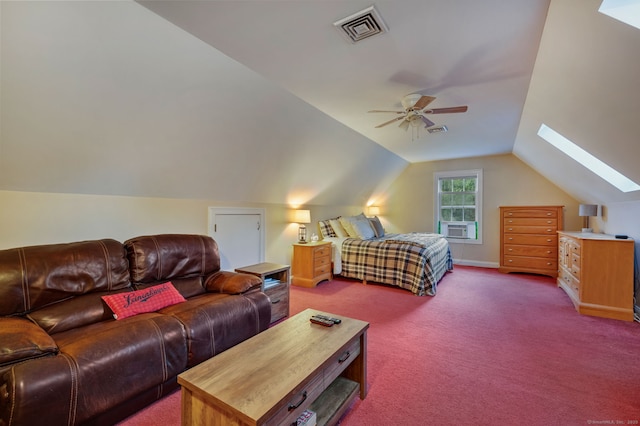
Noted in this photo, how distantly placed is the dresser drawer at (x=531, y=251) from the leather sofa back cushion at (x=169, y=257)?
204 inches

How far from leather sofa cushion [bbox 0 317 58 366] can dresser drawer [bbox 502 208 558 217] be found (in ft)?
20.4

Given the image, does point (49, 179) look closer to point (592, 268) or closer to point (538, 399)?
point (538, 399)

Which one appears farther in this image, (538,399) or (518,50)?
(518,50)

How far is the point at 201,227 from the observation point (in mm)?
3268

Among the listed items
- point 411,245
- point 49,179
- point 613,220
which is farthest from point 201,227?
point 613,220

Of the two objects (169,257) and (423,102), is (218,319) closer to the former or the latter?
(169,257)

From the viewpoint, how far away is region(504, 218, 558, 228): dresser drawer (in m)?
4.94

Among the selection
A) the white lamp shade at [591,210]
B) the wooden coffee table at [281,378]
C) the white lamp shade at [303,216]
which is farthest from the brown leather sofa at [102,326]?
the white lamp shade at [591,210]

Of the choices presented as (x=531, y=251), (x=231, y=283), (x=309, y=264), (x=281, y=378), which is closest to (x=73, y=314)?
(x=231, y=283)

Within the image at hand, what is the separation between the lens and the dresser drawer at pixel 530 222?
494cm

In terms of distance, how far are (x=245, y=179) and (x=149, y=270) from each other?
60.2 inches

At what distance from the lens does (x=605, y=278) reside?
312 centimetres

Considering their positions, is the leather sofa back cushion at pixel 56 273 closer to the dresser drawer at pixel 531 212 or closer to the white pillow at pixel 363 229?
the white pillow at pixel 363 229

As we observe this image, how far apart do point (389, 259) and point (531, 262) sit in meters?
2.89
